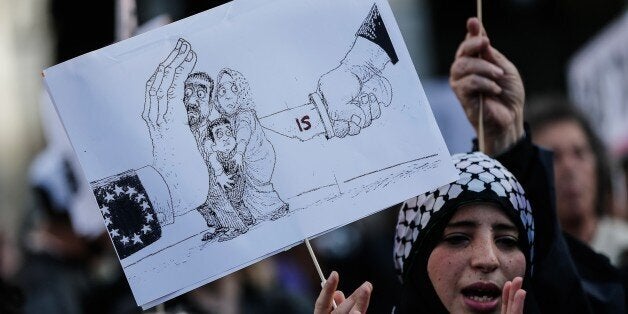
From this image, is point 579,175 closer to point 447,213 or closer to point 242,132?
point 447,213

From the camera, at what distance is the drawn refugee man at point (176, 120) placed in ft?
12.3

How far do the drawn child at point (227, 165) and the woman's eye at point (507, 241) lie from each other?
632 millimetres

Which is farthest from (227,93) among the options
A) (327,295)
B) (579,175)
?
(579,175)

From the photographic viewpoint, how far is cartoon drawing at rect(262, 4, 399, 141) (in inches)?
151

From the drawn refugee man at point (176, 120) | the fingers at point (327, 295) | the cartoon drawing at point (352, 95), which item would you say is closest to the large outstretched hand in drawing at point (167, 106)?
the drawn refugee man at point (176, 120)

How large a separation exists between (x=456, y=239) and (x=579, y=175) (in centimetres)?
217

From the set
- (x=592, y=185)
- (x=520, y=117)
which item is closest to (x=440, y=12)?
(x=592, y=185)

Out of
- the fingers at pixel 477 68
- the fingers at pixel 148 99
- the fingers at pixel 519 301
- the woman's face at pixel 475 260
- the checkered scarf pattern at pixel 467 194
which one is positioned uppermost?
the fingers at pixel 148 99

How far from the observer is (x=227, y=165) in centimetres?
380

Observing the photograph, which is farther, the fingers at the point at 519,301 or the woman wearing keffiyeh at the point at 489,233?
the woman wearing keffiyeh at the point at 489,233

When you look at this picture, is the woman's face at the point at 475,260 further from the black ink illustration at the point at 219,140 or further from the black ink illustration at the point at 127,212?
the black ink illustration at the point at 127,212

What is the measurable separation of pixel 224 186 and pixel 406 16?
1276cm

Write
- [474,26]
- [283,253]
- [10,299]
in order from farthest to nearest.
→ [283,253], [10,299], [474,26]

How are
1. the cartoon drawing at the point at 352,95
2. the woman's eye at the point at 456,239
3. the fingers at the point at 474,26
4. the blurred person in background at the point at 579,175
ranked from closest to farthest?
the cartoon drawing at the point at 352,95 < the woman's eye at the point at 456,239 < the fingers at the point at 474,26 < the blurred person in background at the point at 579,175
